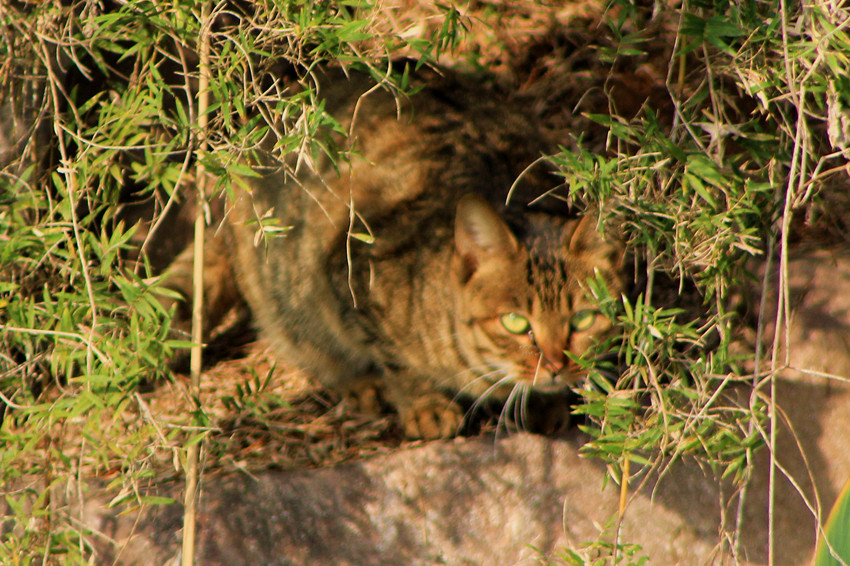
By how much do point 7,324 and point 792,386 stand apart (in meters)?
1.90

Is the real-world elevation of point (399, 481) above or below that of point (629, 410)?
below

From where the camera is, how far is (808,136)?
64.5 inches

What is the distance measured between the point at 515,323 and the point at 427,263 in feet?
1.04

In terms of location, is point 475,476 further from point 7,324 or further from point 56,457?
point 7,324

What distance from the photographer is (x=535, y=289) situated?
2141 millimetres

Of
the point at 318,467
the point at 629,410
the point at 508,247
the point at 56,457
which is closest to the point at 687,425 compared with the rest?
the point at 629,410

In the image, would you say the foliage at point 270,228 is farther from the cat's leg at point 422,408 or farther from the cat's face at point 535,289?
the cat's leg at point 422,408

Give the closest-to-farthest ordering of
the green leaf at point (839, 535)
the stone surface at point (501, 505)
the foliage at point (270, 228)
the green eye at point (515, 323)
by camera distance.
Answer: the green leaf at point (839, 535) → the foliage at point (270, 228) → the stone surface at point (501, 505) → the green eye at point (515, 323)

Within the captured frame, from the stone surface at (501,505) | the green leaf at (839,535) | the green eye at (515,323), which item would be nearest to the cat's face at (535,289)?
the green eye at (515,323)

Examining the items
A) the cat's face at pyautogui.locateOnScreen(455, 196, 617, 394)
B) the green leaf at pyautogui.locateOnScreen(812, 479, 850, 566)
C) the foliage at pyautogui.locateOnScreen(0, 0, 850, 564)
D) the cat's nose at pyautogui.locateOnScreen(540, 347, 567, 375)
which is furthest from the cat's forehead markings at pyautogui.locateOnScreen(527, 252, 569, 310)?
the green leaf at pyautogui.locateOnScreen(812, 479, 850, 566)

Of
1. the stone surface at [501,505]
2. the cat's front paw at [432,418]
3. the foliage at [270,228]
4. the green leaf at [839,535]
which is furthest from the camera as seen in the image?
the cat's front paw at [432,418]

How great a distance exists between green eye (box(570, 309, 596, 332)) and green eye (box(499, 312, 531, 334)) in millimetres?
120

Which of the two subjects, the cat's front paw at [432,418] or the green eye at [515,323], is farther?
the cat's front paw at [432,418]

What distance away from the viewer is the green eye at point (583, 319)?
2119 mm
